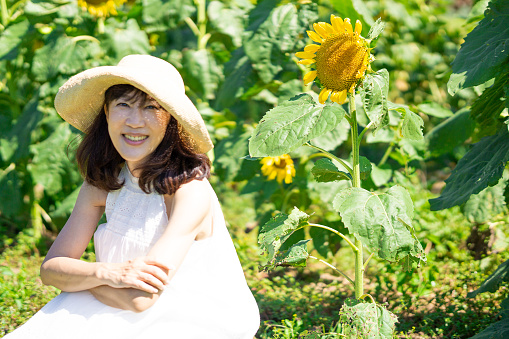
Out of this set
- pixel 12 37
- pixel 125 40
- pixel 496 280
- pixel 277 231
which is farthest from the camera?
pixel 12 37

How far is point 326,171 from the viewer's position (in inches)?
79.4

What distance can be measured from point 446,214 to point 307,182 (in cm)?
112

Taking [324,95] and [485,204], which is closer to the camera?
[324,95]

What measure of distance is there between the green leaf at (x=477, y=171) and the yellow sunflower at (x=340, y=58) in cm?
56

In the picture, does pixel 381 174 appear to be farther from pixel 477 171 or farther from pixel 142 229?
pixel 142 229

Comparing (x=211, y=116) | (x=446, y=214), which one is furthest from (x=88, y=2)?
(x=446, y=214)

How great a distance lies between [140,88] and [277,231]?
25.5 inches

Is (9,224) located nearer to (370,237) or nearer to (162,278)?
(162,278)

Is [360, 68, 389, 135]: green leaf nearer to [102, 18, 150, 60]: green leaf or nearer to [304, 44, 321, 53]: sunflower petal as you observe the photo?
[304, 44, 321, 53]: sunflower petal

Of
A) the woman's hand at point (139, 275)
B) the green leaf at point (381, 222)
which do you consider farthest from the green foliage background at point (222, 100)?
the woman's hand at point (139, 275)

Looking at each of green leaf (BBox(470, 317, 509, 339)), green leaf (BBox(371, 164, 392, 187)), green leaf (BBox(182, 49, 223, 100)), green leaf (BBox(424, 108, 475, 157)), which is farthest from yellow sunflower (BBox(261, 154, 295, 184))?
green leaf (BBox(470, 317, 509, 339))

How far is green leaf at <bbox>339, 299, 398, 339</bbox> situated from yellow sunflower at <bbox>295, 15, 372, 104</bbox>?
66cm

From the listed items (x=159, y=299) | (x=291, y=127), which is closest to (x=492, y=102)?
(x=291, y=127)

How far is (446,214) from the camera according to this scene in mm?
3473
